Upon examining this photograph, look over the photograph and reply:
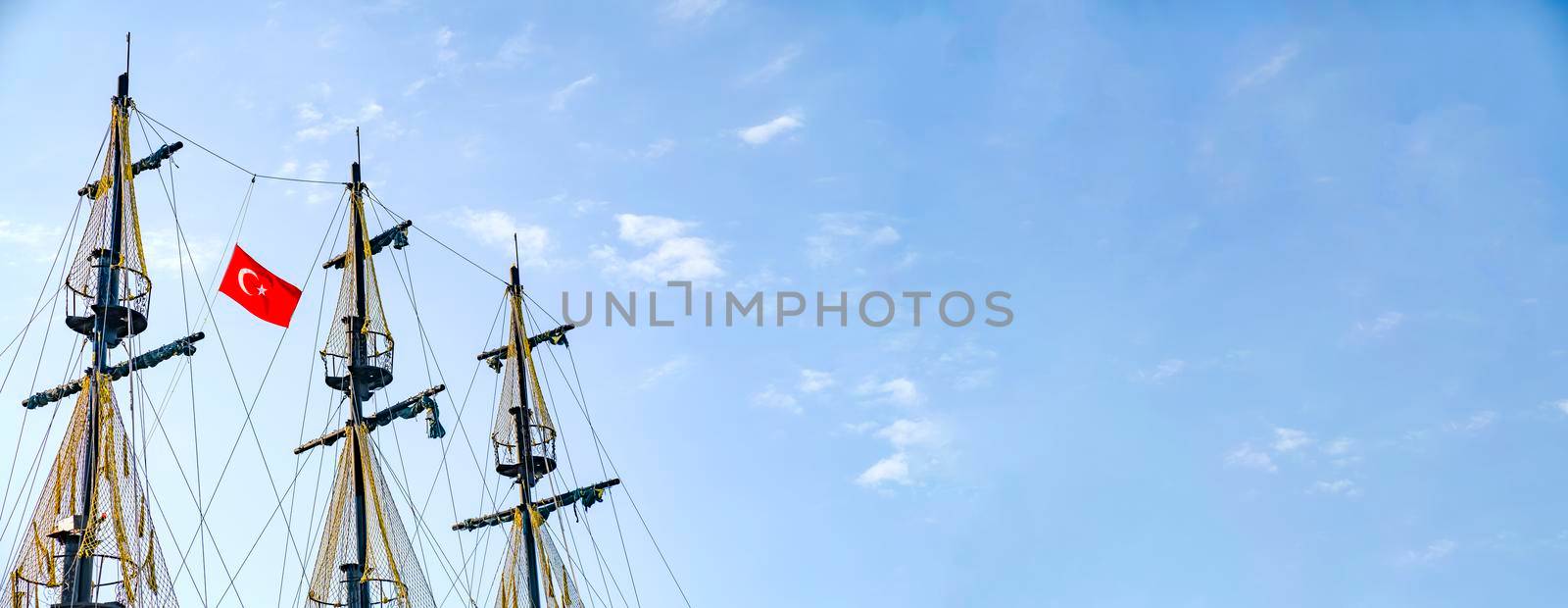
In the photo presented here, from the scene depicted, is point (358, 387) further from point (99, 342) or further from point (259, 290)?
point (99, 342)

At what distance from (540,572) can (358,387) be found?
1436cm

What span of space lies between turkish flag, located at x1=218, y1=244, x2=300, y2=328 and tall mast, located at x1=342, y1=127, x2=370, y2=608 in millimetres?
3949

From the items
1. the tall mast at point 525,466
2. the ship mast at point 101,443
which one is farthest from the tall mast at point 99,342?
the tall mast at point 525,466

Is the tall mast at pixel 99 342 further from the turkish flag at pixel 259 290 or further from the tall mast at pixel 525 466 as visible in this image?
the tall mast at pixel 525 466

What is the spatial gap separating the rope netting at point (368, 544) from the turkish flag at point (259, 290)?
5.66 meters

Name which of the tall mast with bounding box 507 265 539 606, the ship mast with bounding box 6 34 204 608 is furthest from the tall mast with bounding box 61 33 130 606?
the tall mast with bounding box 507 265 539 606

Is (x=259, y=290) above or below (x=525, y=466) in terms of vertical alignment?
above

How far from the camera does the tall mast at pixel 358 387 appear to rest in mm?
69812

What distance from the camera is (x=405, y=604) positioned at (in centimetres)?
7044

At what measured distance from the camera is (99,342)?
221ft

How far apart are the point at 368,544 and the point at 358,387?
22.9 feet

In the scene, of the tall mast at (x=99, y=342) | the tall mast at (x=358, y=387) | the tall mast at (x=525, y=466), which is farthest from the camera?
the tall mast at (x=525, y=466)

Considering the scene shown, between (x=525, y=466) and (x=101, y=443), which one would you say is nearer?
(x=101, y=443)

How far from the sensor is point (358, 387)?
74.4 metres
